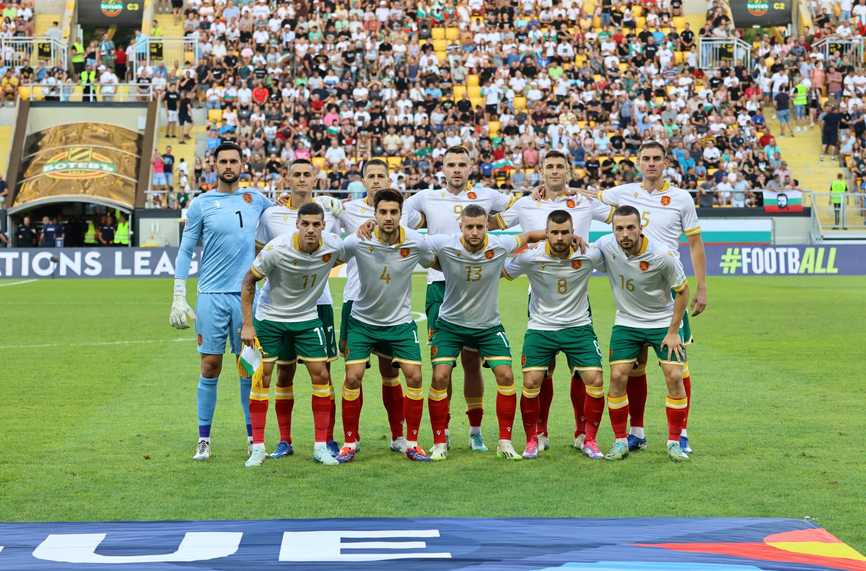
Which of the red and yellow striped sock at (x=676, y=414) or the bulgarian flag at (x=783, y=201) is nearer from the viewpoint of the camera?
the red and yellow striped sock at (x=676, y=414)

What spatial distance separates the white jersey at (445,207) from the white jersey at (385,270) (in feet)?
1.69

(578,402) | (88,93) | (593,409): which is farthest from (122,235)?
(593,409)

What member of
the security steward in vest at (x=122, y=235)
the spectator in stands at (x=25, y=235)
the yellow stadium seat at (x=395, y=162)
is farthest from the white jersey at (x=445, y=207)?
the spectator in stands at (x=25, y=235)

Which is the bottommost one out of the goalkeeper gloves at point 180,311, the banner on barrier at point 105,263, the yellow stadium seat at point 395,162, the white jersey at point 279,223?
the banner on barrier at point 105,263

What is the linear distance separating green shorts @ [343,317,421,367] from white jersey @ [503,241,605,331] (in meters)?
0.91

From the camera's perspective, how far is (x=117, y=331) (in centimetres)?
1511

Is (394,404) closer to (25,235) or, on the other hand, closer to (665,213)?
(665,213)

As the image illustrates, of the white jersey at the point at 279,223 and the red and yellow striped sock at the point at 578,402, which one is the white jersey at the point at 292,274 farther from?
the red and yellow striped sock at the point at 578,402

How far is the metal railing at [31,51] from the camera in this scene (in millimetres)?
35844

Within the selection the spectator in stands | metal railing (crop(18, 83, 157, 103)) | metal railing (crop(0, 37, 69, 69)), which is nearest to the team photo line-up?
the spectator in stands

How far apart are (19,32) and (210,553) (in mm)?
36620

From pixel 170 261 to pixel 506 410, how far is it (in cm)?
2087

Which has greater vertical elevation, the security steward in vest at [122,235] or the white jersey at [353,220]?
the white jersey at [353,220]

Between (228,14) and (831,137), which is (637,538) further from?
(228,14)
